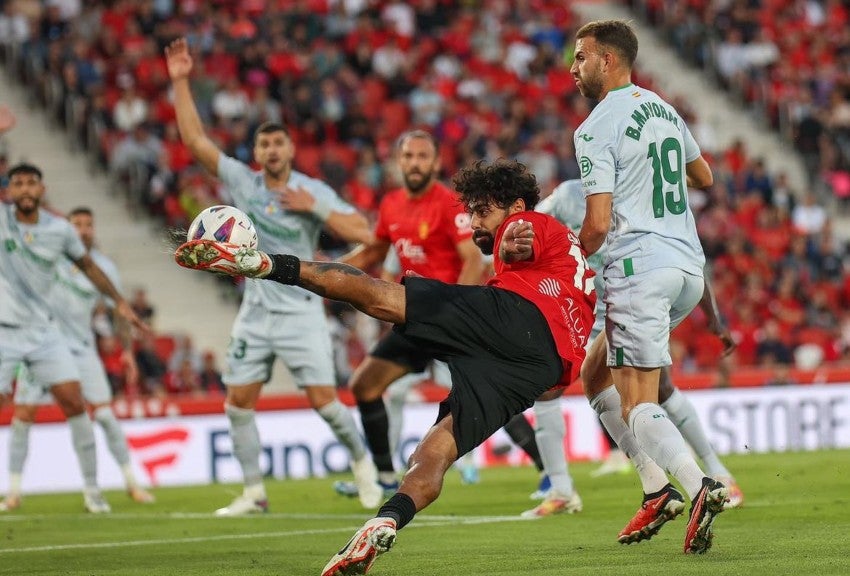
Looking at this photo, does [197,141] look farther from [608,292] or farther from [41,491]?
[41,491]

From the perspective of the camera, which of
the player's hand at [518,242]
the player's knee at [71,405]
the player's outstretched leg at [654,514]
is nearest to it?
the player's hand at [518,242]

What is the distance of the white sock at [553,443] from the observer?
1031 cm

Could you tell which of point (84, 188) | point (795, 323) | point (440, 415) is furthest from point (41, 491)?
point (795, 323)

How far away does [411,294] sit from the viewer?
7102 millimetres

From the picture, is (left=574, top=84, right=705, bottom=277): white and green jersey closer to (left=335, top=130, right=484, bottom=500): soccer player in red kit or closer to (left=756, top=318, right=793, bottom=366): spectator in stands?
(left=335, top=130, right=484, bottom=500): soccer player in red kit

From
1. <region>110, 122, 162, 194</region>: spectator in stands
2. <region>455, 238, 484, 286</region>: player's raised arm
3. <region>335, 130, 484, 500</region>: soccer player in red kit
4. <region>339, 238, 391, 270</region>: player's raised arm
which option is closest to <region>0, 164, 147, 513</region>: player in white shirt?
<region>339, 238, 391, 270</region>: player's raised arm

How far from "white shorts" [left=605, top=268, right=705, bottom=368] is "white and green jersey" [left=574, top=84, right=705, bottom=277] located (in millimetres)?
58

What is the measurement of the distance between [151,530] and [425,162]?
11.1 ft

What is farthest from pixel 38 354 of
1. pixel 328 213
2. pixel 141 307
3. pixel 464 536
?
pixel 141 307

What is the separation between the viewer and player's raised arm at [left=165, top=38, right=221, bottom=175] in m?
10.8

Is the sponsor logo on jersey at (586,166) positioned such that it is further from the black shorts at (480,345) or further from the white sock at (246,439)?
the white sock at (246,439)

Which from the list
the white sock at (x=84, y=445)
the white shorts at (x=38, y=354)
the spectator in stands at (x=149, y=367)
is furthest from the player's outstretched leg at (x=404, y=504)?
the spectator in stands at (x=149, y=367)

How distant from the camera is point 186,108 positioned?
1105 cm

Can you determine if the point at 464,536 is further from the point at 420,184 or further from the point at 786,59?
the point at 786,59
